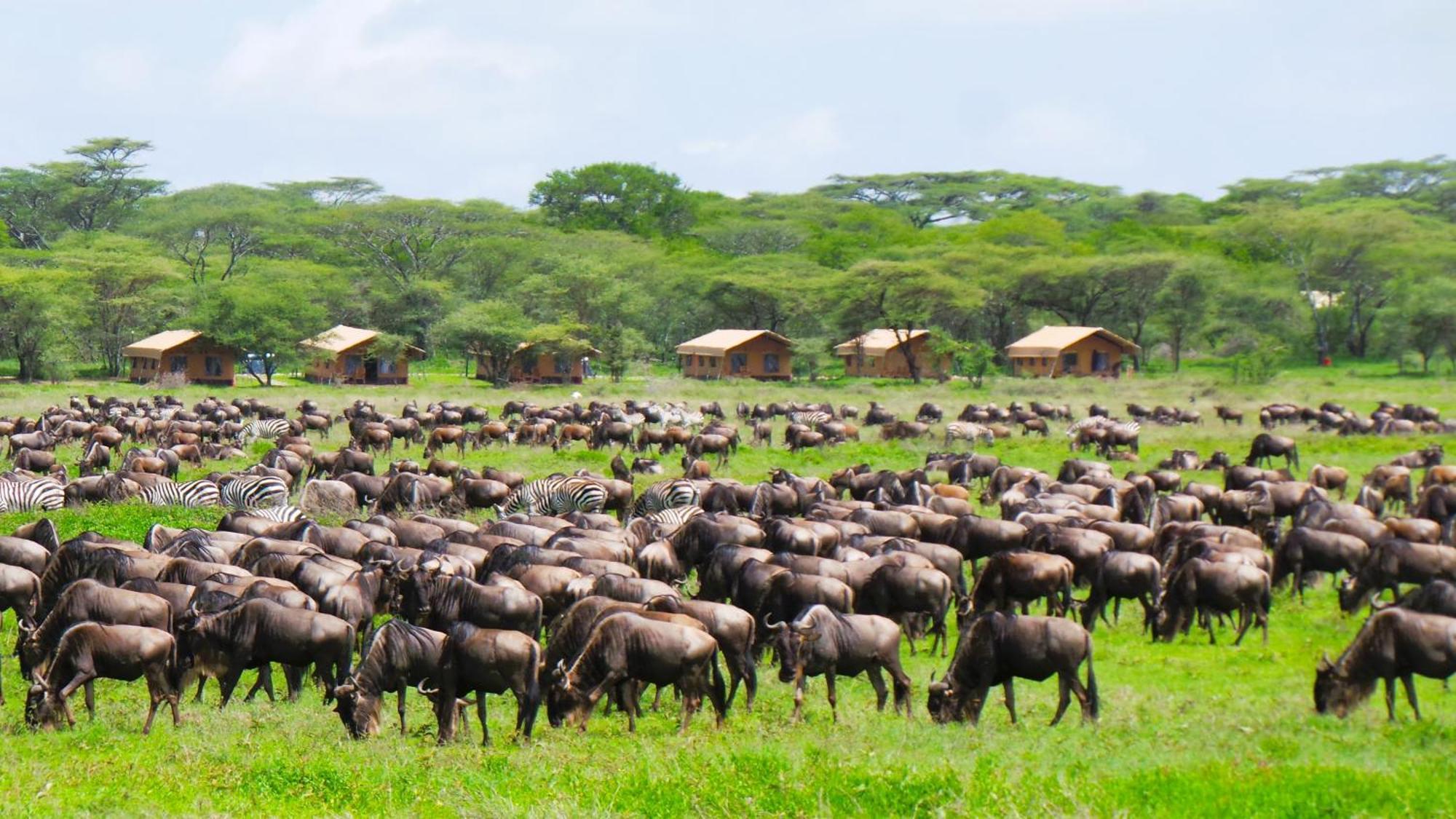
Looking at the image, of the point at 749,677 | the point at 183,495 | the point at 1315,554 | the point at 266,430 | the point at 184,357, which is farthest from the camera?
the point at 184,357

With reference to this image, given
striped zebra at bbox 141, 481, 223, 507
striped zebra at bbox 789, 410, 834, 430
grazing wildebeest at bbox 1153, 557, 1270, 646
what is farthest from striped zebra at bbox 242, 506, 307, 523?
striped zebra at bbox 789, 410, 834, 430

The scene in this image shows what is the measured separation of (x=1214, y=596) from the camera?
17.3 metres

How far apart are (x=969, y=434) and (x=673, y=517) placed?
59.8 ft

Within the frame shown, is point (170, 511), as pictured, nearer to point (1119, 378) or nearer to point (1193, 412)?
point (1193, 412)

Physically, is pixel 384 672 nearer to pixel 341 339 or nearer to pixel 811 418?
pixel 811 418

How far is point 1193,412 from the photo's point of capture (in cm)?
4791

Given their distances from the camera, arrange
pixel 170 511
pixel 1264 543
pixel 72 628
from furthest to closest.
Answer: pixel 170 511, pixel 1264 543, pixel 72 628

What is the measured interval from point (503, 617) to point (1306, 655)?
32.1 feet

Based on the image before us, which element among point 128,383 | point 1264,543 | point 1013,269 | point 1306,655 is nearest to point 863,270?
point 1013,269

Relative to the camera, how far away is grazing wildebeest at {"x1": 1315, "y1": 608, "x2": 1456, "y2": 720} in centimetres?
1319

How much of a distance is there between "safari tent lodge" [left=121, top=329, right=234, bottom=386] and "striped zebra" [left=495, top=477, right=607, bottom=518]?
46.9 metres

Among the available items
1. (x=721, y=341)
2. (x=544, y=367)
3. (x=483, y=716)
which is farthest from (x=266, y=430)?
(x=721, y=341)

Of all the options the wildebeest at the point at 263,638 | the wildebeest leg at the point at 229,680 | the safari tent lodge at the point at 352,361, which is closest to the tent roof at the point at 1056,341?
the safari tent lodge at the point at 352,361

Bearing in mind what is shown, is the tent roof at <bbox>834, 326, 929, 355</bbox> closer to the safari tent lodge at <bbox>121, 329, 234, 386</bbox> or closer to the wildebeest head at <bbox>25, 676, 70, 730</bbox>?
the safari tent lodge at <bbox>121, 329, 234, 386</bbox>
